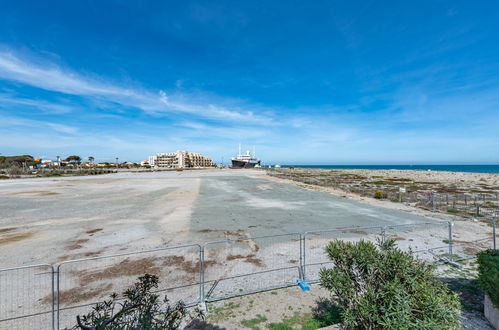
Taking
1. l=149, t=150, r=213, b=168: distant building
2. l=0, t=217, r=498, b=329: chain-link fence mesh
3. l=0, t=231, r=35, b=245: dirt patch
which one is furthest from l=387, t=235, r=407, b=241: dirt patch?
l=149, t=150, r=213, b=168: distant building

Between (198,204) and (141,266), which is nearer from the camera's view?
(141,266)

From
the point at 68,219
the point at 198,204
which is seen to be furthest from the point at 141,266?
the point at 198,204

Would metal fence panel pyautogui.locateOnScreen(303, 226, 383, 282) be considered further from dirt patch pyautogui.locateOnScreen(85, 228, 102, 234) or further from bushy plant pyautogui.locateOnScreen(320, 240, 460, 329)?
dirt patch pyautogui.locateOnScreen(85, 228, 102, 234)

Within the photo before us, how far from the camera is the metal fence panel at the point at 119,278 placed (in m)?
5.71

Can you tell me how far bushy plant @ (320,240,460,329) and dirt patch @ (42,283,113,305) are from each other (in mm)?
6114

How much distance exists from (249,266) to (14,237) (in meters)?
12.3

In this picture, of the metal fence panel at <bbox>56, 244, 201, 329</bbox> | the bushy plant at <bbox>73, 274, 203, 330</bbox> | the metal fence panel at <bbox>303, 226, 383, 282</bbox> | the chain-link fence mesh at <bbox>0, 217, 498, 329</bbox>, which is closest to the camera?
the bushy plant at <bbox>73, 274, 203, 330</bbox>

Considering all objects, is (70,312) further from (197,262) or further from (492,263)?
(492,263)

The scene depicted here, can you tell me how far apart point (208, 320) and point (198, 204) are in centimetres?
1492

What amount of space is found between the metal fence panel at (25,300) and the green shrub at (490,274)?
854cm

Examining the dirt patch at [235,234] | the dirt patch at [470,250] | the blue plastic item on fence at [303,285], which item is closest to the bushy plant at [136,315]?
the blue plastic item on fence at [303,285]

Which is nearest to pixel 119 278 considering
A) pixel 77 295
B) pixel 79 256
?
pixel 77 295

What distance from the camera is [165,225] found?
12906 mm

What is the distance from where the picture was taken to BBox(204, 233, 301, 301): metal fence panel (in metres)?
6.44
